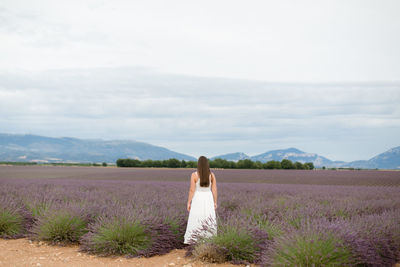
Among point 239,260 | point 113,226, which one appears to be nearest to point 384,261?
point 239,260

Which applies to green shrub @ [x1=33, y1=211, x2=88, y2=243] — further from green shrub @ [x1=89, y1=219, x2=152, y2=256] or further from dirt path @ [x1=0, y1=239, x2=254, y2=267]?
green shrub @ [x1=89, y1=219, x2=152, y2=256]

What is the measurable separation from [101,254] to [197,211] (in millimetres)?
1685

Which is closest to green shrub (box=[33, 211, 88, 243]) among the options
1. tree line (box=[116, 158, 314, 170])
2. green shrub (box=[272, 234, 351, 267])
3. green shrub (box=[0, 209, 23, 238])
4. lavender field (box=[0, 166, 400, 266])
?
lavender field (box=[0, 166, 400, 266])

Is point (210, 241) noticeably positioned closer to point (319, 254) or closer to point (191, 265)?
point (191, 265)

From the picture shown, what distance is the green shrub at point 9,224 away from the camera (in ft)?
25.8

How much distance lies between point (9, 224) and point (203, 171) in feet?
14.8

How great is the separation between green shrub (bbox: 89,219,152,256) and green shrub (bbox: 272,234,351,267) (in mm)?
2375

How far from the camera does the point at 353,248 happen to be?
4.79 m

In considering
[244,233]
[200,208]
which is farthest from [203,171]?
[244,233]

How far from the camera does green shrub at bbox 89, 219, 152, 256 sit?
6172 mm

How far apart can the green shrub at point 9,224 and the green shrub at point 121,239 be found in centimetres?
253

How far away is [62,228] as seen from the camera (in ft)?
23.1

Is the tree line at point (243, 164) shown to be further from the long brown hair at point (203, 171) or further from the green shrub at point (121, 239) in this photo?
the green shrub at point (121, 239)

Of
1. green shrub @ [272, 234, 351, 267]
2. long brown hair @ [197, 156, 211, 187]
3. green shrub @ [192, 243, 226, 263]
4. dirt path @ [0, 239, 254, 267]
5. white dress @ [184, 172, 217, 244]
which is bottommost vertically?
dirt path @ [0, 239, 254, 267]
